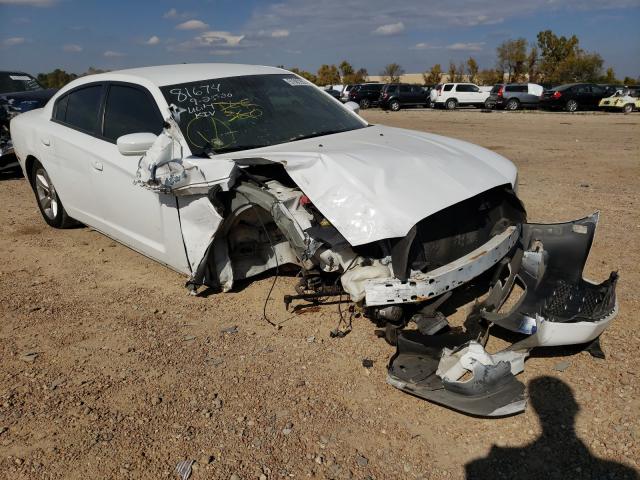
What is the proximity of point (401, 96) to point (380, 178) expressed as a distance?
29304 mm

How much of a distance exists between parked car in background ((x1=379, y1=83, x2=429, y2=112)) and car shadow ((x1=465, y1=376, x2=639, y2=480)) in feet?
97.4

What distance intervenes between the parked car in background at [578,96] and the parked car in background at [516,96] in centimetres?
99

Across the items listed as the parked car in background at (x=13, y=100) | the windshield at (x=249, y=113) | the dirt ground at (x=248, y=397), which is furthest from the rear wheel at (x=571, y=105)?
the windshield at (x=249, y=113)

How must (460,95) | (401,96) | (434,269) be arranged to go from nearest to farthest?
(434,269), (460,95), (401,96)

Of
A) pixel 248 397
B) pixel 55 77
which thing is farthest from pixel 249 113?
pixel 55 77

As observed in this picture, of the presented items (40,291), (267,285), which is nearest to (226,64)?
(267,285)

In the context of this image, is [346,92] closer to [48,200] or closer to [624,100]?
[624,100]

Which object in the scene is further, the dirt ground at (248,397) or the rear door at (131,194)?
the rear door at (131,194)

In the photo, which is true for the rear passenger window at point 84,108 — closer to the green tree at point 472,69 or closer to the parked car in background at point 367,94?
the parked car in background at point 367,94

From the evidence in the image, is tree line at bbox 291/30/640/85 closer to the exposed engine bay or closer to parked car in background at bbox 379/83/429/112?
parked car in background at bbox 379/83/429/112

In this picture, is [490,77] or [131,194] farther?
[490,77]

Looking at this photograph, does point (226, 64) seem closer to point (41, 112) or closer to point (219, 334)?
point (41, 112)

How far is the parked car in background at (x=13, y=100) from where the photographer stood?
355 inches

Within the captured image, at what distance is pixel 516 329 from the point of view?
125 inches
